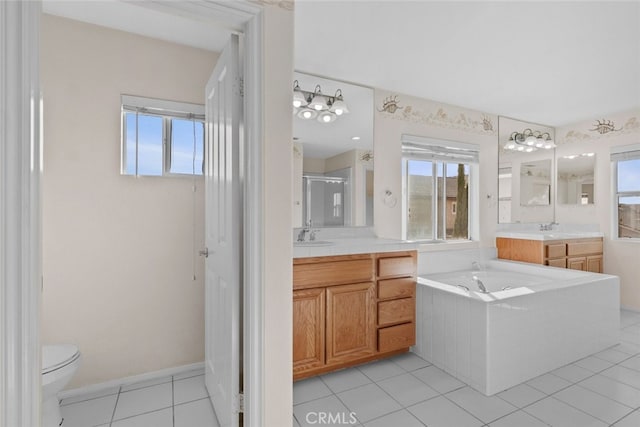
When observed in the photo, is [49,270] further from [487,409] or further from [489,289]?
[489,289]

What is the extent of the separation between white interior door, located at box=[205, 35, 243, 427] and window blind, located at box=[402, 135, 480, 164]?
6.57 ft

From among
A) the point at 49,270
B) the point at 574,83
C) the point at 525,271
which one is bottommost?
the point at 525,271

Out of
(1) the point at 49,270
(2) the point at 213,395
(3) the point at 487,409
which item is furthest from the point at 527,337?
(1) the point at 49,270

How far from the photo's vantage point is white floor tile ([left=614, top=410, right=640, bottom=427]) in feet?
5.56

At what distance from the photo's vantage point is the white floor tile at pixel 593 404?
5.84 feet

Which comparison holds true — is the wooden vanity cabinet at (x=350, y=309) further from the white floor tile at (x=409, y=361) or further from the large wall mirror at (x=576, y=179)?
the large wall mirror at (x=576, y=179)

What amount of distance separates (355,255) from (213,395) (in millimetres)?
1242

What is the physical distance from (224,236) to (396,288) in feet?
4.83

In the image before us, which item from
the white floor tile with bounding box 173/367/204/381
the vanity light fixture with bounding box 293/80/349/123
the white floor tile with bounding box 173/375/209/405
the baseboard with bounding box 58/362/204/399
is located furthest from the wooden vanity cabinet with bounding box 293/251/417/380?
the vanity light fixture with bounding box 293/80/349/123

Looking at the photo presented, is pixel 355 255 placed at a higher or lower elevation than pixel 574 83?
lower

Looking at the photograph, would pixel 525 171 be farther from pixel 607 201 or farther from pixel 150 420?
pixel 150 420

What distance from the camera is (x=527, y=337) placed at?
2182 mm

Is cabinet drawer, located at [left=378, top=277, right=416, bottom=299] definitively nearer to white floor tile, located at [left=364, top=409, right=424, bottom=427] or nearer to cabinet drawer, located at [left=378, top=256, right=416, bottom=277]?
cabinet drawer, located at [left=378, top=256, right=416, bottom=277]

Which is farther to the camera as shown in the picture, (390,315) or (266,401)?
(390,315)
